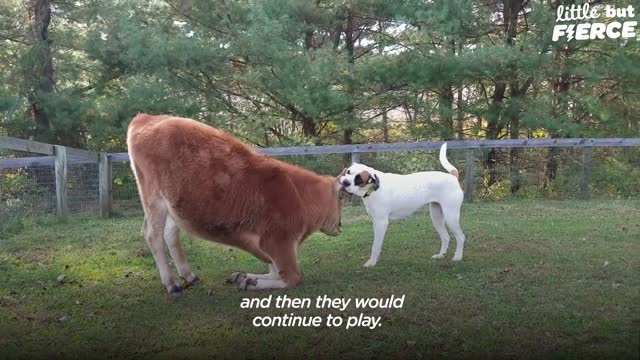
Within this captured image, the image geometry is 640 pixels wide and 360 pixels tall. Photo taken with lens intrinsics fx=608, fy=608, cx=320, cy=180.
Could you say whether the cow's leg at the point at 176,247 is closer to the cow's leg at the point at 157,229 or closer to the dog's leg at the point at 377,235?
the cow's leg at the point at 157,229

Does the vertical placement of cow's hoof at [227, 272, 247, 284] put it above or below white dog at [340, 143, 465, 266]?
below

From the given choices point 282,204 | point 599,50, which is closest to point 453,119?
point 599,50

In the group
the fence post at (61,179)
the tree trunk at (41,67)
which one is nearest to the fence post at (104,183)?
the fence post at (61,179)

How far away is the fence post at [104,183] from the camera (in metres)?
4.02

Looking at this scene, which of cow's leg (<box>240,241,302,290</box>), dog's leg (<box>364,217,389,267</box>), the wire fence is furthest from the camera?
the wire fence

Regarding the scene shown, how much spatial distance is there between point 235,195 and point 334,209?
0.42 m

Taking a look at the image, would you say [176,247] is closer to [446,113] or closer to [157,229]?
[157,229]

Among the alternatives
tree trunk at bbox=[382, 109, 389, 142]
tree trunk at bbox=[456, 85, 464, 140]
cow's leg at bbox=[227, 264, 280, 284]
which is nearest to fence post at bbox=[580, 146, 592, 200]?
tree trunk at bbox=[456, 85, 464, 140]

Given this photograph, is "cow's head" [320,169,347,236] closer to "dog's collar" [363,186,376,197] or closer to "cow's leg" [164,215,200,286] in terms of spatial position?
"dog's collar" [363,186,376,197]

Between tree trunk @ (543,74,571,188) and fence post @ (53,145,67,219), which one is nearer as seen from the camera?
tree trunk @ (543,74,571,188)

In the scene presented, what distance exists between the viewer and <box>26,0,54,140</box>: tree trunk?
4.89 metres

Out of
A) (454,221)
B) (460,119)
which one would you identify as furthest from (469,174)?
(454,221)

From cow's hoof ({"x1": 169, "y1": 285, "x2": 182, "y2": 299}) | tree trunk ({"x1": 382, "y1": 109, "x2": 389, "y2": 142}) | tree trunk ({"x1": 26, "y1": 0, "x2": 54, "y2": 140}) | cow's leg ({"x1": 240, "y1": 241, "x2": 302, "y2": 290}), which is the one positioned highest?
tree trunk ({"x1": 26, "y1": 0, "x2": 54, "y2": 140})

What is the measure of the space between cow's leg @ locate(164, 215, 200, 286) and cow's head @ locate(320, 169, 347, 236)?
0.63 m
